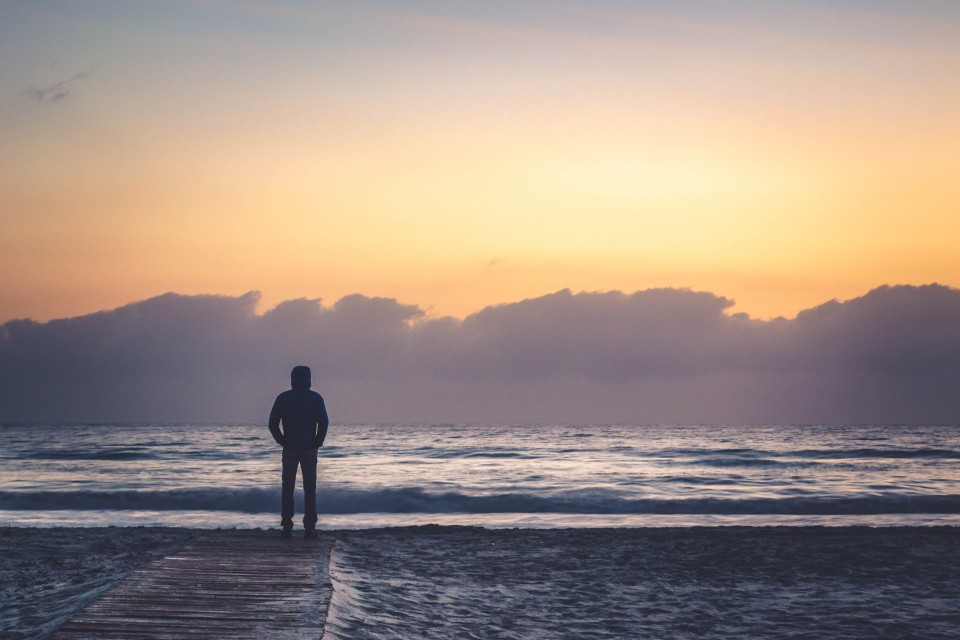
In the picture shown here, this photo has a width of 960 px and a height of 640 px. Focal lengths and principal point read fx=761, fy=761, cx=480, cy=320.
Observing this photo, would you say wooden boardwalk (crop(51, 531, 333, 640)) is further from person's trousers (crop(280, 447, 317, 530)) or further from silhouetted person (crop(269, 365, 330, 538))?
silhouetted person (crop(269, 365, 330, 538))

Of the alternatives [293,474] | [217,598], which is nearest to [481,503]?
[293,474]

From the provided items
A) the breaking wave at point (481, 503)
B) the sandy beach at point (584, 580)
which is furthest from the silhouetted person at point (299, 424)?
the breaking wave at point (481, 503)

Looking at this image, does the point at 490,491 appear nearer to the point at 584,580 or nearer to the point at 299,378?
the point at 584,580

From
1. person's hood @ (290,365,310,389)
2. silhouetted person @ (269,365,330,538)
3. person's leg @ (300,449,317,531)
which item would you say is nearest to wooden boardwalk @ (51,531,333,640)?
person's leg @ (300,449,317,531)

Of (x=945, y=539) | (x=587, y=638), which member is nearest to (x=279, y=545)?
(x=587, y=638)

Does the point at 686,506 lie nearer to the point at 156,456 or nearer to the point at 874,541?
the point at 874,541

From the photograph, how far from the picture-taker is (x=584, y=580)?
911cm

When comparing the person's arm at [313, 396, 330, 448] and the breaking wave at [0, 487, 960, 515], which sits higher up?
the person's arm at [313, 396, 330, 448]

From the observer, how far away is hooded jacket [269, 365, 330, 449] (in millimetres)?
9289

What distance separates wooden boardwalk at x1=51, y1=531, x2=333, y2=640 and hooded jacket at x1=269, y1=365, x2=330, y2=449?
1.31 metres

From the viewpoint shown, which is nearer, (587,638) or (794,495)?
(587,638)

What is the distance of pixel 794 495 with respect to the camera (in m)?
20.5

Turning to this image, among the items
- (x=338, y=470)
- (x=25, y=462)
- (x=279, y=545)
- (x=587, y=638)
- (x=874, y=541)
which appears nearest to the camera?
(x=587, y=638)

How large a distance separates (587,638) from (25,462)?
3143 centimetres
